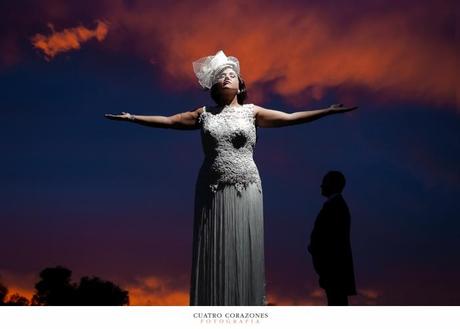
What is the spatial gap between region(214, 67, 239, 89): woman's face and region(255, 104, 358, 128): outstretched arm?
0.21 meters

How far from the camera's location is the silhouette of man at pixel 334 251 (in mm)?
4207

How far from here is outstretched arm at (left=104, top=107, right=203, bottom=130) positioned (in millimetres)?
3979

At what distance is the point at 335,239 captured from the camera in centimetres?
423

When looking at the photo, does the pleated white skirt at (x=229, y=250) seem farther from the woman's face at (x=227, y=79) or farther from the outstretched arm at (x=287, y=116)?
the woman's face at (x=227, y=79)

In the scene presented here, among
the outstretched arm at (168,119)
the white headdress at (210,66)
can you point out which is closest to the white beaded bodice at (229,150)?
the outstretched arm at (168,119)

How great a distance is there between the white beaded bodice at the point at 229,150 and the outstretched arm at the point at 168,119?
111 millimetres

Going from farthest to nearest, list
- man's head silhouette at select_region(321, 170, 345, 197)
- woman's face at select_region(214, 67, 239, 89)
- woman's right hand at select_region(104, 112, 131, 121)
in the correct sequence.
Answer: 1. man's head silhouette at select_region(321, 170, 345, 197)
2. woman's face at select_region(214, 67, 239, 89)
3. woman's right hand at select_region(104, 112, 131, 121)

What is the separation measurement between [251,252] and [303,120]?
0.87 m

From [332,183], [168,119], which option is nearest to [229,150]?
[168,119]

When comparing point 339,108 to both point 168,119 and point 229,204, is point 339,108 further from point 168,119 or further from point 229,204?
point 168,119

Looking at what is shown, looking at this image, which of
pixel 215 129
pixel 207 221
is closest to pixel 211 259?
pixel 207 221

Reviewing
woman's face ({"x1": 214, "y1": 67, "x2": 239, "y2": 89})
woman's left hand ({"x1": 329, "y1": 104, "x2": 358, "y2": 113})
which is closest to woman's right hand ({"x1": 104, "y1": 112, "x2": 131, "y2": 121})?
woman's face ({"x1": 214, "y1": 67, "x2": 239, "y2": 89})

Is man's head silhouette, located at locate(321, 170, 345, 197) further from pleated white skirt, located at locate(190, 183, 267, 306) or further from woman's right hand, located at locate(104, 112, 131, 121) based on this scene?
woman's right hand, located at locate(104, 112, 131, 121)
